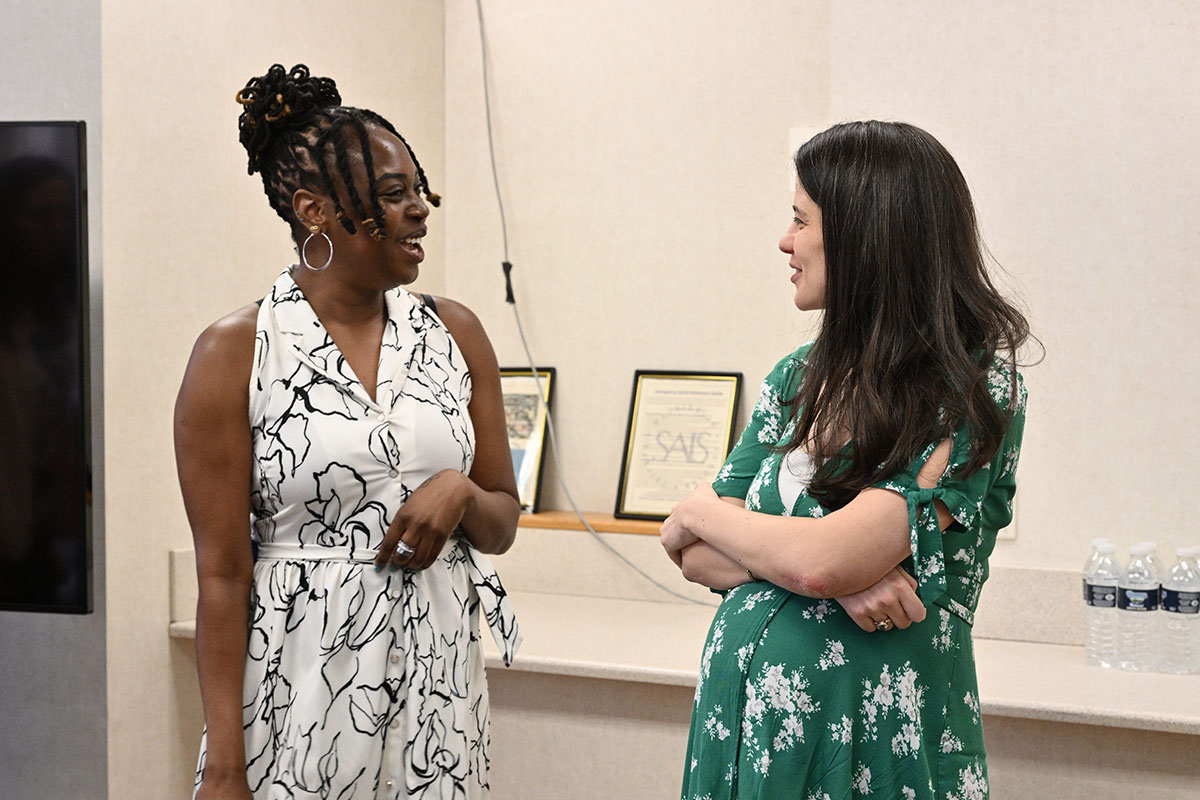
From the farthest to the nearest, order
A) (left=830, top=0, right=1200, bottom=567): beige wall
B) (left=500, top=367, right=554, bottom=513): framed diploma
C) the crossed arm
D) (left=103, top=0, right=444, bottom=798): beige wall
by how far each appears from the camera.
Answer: (left=500, top=367, right=554, bottom=513): framed diploma < (left=830, top=0, right=1200, bottom=567): beige wall < (left=103, top=0, right=444, bottom=798): beige wall < the crossed arm

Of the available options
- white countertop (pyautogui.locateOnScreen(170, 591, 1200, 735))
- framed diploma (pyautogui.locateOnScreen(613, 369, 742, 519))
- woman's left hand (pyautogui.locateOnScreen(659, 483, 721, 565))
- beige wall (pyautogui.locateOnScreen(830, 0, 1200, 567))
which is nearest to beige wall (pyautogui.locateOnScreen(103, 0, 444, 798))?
white countertop (pyautogui.locateOnScreen(170, 591, 1200, 735))

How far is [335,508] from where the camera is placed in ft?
4.43

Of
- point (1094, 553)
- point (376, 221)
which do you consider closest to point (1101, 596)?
point (1094, 553)

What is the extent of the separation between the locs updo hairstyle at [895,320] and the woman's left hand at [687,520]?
15cm

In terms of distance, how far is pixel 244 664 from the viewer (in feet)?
4.32

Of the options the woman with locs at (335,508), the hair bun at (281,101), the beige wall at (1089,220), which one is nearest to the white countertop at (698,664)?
the beige wall at (1089,220)

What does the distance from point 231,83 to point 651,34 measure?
46.8 inches

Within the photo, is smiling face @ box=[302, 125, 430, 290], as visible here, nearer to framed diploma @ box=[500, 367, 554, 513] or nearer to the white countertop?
the white countertop

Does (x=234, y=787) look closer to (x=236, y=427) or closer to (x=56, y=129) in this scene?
(x=236, y=427)

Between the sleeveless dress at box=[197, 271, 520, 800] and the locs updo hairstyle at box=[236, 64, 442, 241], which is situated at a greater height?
the locs updo hairstyle at box=[236, 64, 442, 241]

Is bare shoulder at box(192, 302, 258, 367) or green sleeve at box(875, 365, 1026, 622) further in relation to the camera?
bare shoulder at box(192, 302, 258, 367)

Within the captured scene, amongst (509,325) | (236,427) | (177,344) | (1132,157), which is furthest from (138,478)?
(1132,157)

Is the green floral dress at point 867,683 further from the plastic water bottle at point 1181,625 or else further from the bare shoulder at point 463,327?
the plastic water bottle at point 1181,625

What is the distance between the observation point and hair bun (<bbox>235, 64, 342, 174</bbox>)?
4.69ft
